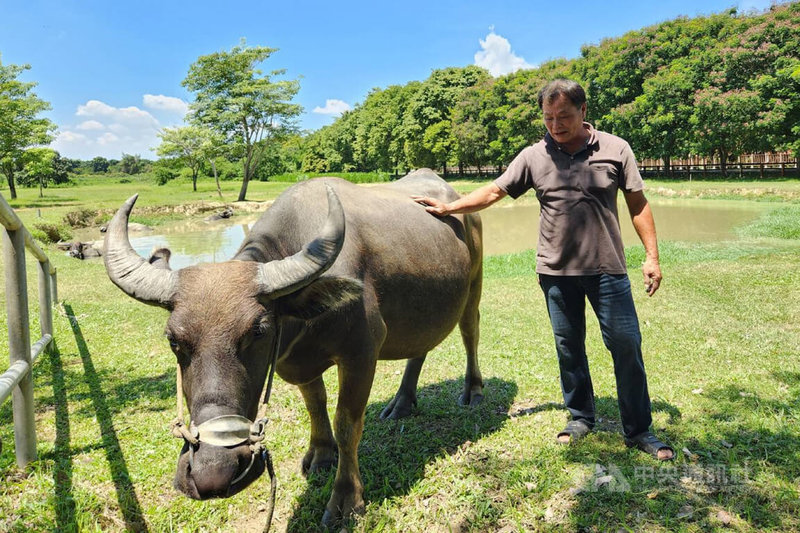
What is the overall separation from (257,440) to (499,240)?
1864 centimetres

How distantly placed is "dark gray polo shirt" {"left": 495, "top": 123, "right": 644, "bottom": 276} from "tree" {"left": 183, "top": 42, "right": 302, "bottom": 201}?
3862 cm

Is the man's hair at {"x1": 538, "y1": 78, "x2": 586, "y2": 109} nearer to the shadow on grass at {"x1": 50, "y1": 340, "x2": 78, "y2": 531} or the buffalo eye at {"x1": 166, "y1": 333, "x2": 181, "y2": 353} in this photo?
the buffalo eye at {"x1": 166, "y1": 333, "x2": 181, "y2": 353}

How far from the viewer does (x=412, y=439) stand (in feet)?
13.6

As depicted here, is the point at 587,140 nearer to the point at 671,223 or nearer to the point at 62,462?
the point at 62,462

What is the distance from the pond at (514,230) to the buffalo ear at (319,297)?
12922 millimetres

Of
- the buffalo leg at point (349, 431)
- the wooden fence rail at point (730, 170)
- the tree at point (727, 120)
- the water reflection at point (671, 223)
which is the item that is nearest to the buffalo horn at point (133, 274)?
the buffalo leg at point (349, 431)

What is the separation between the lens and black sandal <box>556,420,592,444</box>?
3807 mm

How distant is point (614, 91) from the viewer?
128 ft

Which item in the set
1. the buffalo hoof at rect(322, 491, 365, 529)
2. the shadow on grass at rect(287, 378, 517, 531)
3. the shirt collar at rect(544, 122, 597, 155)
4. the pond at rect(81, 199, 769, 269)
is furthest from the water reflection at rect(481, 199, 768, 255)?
the buffalo hoof at rect(322, 491, 365, 529)

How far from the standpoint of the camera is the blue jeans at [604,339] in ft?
11.5

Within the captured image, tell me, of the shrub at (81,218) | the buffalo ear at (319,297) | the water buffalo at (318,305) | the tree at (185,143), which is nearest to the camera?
the water buffalo at (318,305)

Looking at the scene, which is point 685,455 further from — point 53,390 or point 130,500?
point 53,390

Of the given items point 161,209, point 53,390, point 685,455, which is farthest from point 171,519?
point 161,209

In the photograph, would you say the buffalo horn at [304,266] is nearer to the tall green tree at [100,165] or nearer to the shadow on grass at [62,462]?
the shadow on grass at [62,462]
